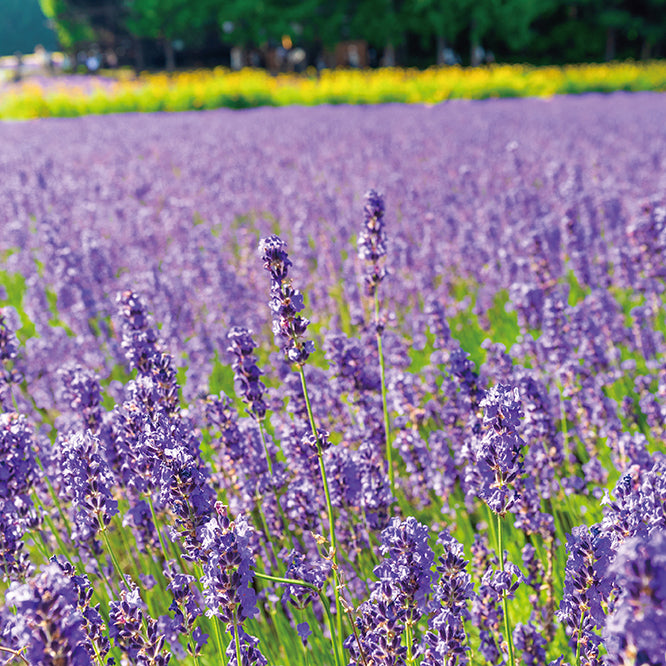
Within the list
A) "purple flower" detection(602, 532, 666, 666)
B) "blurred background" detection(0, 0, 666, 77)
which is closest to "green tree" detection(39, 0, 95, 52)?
"blurred background" detection(0, 0, 666, 77)

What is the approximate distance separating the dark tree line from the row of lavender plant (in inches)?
1219

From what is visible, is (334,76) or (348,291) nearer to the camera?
(348,291)

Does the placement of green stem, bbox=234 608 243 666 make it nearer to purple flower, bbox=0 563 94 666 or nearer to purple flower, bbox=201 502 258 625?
purple flower, bbox=201 502 258 625

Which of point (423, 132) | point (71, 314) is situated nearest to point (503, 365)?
point (71, 314)

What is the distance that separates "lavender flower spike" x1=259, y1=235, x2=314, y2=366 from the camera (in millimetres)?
1281

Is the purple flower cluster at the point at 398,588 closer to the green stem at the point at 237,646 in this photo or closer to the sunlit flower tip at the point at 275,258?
the green stem at the point at 237,646

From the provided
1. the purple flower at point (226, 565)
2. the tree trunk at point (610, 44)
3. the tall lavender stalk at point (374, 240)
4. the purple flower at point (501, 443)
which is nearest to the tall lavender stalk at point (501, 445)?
the purple flower at point (501, 443)

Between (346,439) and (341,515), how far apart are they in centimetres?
38

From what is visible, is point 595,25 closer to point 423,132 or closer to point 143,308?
point 423,132

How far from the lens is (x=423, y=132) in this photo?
10.6m

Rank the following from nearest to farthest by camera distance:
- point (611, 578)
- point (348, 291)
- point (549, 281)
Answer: point (611, 578)
point (549, 281)
point (348, 291)

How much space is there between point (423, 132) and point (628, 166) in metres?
4.70

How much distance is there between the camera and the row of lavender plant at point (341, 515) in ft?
3.66

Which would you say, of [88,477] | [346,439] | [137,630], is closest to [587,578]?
[137,630]
